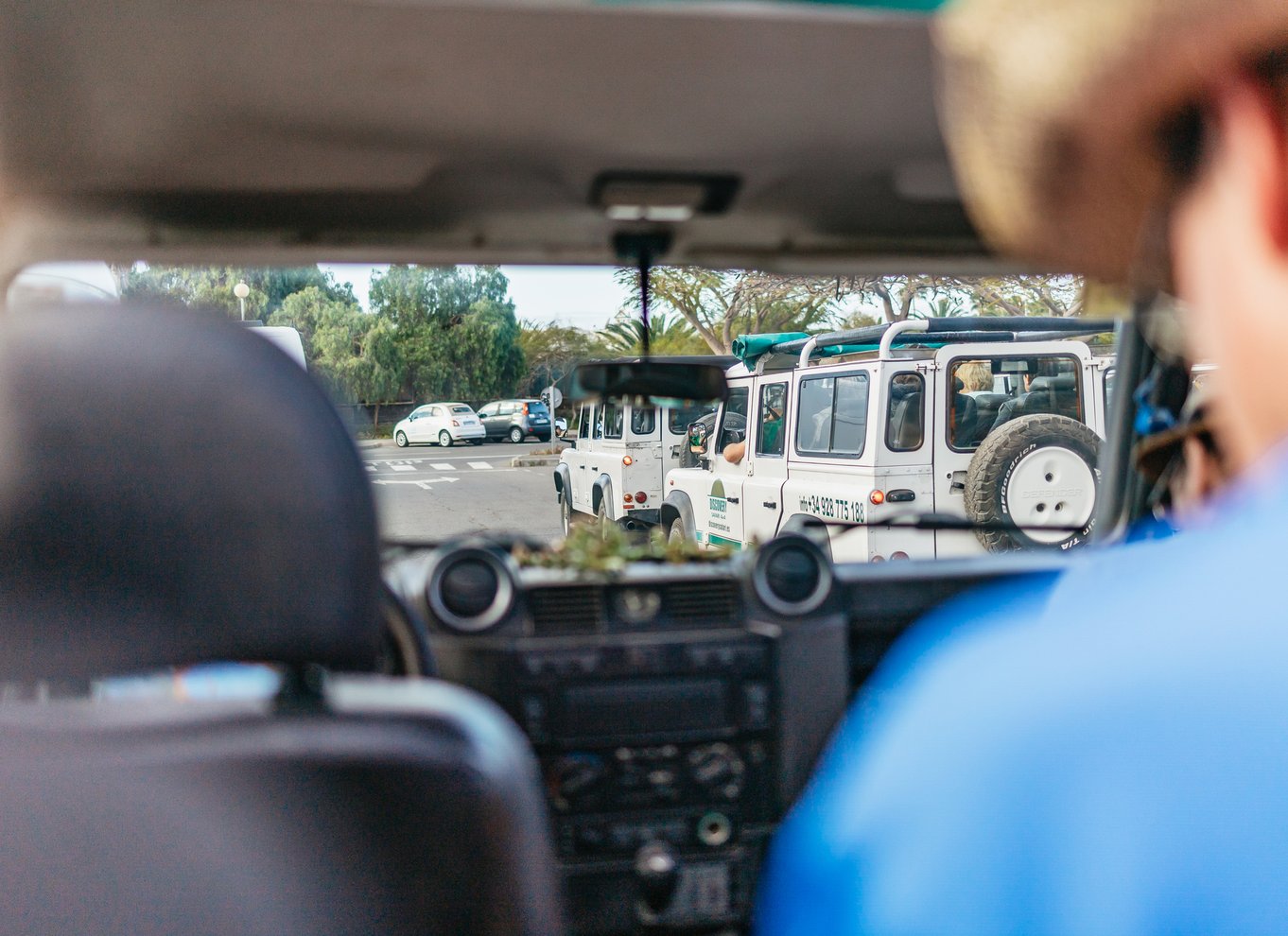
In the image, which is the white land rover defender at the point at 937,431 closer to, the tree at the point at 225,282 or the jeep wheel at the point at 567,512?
the tree at the point at 225,282

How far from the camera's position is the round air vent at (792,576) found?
3.32 meters

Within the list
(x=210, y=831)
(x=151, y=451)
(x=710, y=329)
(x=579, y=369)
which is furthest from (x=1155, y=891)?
(x=710, y=329)

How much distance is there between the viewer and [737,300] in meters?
7.19

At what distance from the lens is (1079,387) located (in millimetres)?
7102

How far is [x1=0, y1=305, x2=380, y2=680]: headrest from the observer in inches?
47.6

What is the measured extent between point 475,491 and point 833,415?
667 centimetres

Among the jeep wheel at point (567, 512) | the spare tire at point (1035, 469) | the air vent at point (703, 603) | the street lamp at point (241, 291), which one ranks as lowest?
the jeep wheel at point (567, 512)

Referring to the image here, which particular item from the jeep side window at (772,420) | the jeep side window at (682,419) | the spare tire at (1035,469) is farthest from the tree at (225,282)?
the jeep side window at (682,419)

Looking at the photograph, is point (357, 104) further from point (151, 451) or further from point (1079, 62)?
point (1079, 62)

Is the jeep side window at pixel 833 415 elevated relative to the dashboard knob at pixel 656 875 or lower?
elevated

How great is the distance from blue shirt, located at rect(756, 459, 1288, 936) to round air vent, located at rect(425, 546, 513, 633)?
9.05 ft

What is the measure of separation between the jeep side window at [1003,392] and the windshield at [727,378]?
0.01 metres

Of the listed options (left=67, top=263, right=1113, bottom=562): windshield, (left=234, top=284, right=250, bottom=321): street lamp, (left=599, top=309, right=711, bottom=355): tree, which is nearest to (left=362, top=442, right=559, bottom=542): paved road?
(left=67, top=263, right=1113, bottom=562): windshield

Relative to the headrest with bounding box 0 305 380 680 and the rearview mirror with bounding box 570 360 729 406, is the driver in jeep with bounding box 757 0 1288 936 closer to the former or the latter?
the headrest with bounding box 0 305 380 680
